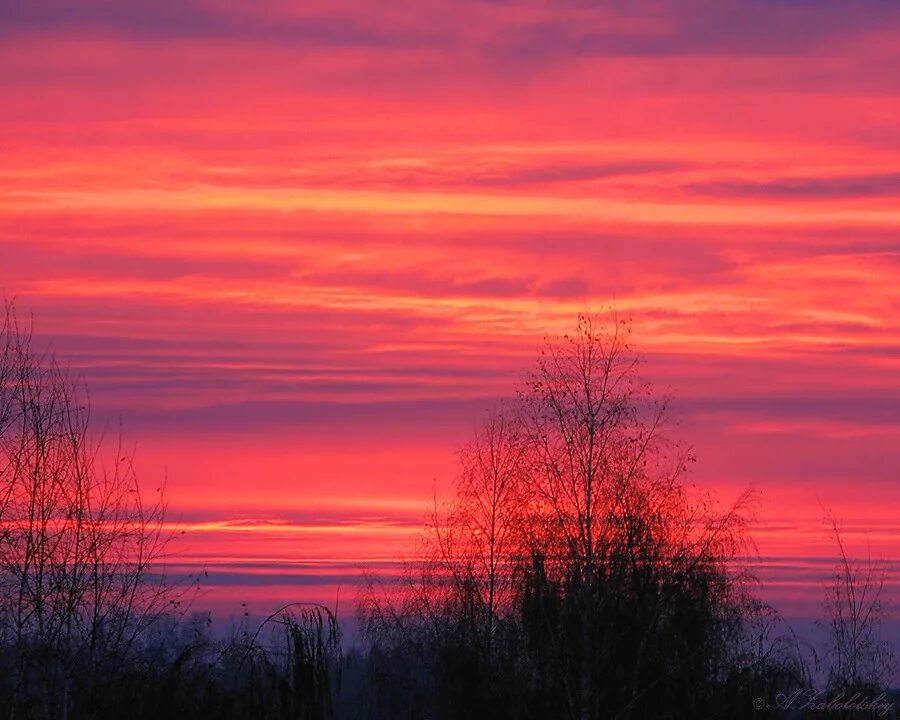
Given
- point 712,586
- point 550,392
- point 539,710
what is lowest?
point 539,710

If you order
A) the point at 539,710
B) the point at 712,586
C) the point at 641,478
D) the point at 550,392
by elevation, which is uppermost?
the point at 550,392

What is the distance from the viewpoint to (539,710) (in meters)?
37.1

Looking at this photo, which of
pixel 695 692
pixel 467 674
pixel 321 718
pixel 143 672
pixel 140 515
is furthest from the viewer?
pixel 467 674

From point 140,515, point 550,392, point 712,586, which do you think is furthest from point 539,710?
point 140,515

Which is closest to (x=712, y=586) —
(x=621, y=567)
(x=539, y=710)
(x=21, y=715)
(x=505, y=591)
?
(x=621, y=567)

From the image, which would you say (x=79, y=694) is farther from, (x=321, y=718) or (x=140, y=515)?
(x=140, y=515)

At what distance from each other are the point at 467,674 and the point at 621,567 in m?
6.16

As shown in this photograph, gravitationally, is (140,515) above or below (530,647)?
above

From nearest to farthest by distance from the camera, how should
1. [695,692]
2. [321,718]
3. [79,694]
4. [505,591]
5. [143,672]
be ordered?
[321,718]
[143,672]
[79,694]
[695,692]
[505,591]

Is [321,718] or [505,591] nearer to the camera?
[321,718]

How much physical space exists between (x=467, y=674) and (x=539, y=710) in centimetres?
419

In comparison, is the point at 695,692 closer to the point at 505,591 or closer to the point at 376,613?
the point at 505,591

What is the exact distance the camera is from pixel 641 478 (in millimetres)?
38375

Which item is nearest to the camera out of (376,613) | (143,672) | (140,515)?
(143,672)
